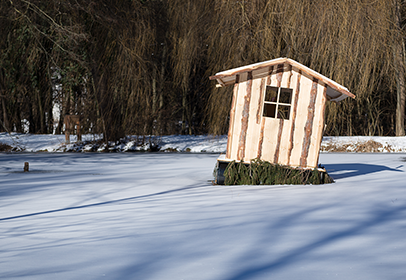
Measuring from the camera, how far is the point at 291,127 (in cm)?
809

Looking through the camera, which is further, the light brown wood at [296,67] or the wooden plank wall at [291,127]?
the wooden plank wall at [291,127]

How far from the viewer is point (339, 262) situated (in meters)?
3.47

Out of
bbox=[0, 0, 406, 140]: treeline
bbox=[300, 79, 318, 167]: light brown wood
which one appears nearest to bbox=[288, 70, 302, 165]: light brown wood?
bbox=[300, 79, 318, 167]: light brown wood

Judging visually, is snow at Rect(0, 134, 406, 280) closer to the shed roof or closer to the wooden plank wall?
the wooden plank wall

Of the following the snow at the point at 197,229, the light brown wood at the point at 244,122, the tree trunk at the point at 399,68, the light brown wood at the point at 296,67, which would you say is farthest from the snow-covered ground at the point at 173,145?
the light brown wood at the point at 296,67

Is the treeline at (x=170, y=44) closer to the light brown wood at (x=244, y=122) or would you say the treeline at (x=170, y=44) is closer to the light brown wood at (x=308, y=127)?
the light brown wood at (x=244, y=122)

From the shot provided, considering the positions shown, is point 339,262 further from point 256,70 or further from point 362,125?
point 362,125

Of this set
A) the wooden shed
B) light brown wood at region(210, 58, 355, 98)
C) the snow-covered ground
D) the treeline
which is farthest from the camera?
the snow-covered ground

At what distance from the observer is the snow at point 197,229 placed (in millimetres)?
3355

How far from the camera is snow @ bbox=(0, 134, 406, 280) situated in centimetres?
336

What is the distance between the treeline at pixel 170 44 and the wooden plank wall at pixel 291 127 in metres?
4.90

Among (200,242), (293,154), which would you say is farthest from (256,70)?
(200,242)

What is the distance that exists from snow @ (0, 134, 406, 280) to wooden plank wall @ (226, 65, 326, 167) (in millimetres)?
677

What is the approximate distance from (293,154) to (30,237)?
4.96m
